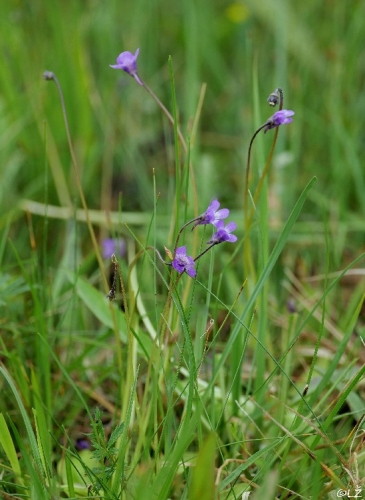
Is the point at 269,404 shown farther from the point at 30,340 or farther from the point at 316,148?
the point at 316,148

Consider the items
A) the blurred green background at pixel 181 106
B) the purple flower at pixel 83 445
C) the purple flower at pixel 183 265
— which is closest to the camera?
the purple flower at pixel 183 265

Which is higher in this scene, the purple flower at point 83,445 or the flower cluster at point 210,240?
the flower cluster at point 210,240

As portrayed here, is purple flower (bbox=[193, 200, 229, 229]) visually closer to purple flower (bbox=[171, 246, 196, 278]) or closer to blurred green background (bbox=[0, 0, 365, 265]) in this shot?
purple flower (bbox=[171, 246, 196, 278])

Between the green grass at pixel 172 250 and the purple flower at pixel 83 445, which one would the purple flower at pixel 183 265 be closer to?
the green grass at pixel 172 250

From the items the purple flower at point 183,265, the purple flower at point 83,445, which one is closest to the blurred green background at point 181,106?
the purple flower at point 83,445

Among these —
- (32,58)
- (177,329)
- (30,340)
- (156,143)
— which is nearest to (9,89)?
(32,58)

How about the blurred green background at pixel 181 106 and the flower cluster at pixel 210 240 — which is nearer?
the flower cluster at pixel 210 240

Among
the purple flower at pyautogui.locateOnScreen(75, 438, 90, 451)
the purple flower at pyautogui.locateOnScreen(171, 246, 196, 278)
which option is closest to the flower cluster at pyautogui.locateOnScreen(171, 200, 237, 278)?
the purple flower at pyautogui.locateOnScreen(171, 246, 196, 278)

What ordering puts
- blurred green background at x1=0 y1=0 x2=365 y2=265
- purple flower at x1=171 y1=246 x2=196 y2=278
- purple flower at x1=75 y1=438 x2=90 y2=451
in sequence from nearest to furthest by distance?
purple flower at x1=171 y1=246 x2=196 y2=278 < purple flower at x1=75 y1=438 x2=90 y2=451 < blurred green background at x1=0 y1=0 x2=365 y2=265
